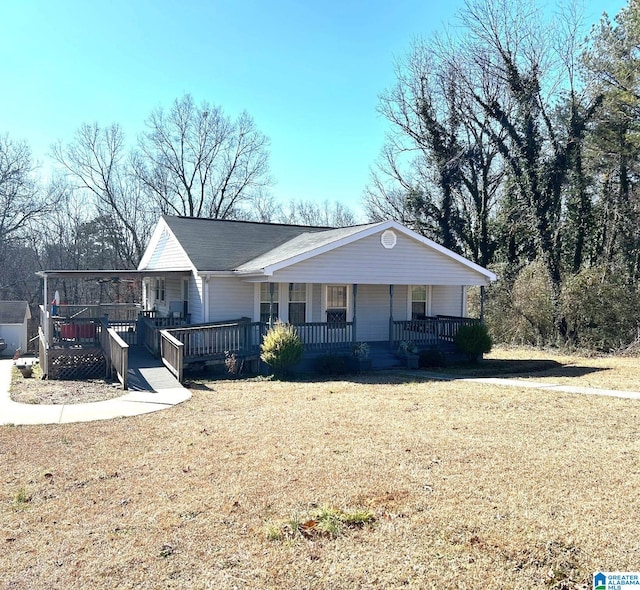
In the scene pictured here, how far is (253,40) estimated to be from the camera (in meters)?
17.7

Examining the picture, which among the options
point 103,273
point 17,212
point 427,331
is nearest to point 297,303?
point 427,331

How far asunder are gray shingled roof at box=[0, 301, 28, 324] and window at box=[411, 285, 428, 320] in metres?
18.5

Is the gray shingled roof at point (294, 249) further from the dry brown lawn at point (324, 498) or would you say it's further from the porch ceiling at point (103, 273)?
the dry brown lawn at point (324, 498)

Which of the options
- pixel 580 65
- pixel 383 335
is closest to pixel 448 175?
pixel 580 65

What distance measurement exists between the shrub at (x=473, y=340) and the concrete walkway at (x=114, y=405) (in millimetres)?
8692

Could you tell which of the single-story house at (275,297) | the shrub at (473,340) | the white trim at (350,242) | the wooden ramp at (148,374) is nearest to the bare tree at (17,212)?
the single-story house at (275,297)

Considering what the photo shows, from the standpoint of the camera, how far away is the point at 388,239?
15.4 m

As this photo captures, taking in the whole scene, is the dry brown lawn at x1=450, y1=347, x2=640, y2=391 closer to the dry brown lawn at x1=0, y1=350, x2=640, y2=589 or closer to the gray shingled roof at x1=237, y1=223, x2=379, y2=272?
the dry brown lawn at x1=0, y1=350, x2=640, y2=589

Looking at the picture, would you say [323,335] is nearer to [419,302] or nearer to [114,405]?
[419,302]

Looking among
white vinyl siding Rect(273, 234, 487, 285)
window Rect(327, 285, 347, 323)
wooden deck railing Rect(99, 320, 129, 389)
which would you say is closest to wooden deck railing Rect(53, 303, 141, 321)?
wooden deck railing Rect(99, 320, 129, 389)

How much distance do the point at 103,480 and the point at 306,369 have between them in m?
8.91

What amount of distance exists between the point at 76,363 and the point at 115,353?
205 centimetres

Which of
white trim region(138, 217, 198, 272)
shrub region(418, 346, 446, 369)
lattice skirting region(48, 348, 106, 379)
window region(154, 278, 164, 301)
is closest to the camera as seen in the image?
lattice skirting region(48, 348, 106, 379)

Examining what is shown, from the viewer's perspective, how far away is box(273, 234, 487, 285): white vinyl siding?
14.4 m
